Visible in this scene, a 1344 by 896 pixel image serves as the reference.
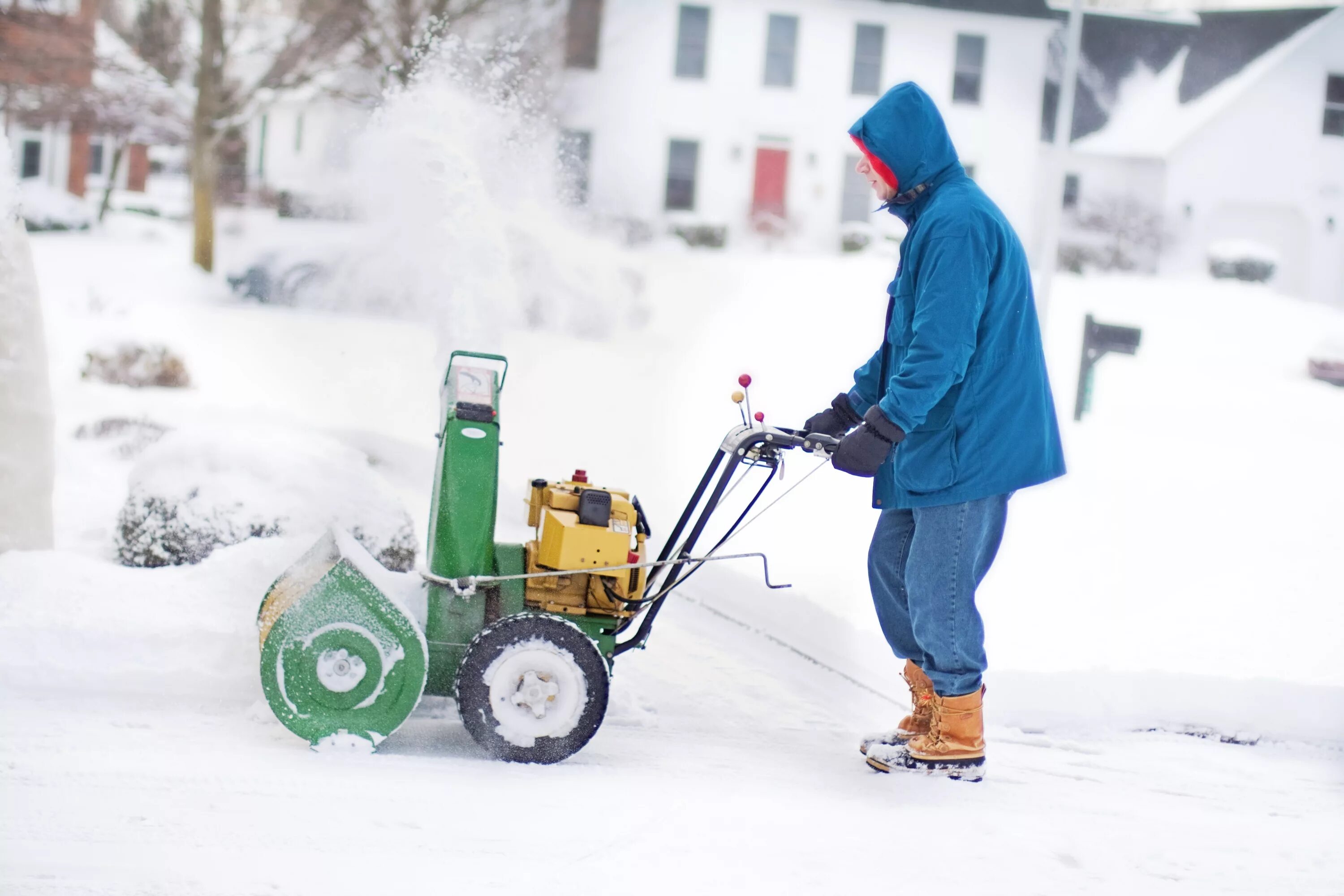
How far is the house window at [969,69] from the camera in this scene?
14.8 ft

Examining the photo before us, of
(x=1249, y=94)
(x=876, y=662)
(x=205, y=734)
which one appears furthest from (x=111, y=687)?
(x=1249, y=94)

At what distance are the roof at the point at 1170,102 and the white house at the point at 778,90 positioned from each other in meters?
0.31

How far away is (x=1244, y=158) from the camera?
449 centimetres

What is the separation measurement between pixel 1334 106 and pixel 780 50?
2076 millimetres

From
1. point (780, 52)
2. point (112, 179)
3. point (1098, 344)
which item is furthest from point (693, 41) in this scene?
point (112, 179)

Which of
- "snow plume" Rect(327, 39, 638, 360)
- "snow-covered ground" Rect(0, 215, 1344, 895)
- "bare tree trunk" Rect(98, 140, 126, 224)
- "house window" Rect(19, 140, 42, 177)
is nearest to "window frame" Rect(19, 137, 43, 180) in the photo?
"house window" Rect(19, 140, 42, 177)

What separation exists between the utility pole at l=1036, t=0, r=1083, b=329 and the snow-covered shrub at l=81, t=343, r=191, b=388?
12.7 ft

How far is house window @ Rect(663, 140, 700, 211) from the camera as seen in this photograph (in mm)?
4605

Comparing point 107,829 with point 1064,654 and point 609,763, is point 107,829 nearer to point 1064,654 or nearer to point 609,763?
point 609,763

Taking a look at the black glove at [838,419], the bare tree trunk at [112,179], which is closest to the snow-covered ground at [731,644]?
the bare tree trunk at [112,179]

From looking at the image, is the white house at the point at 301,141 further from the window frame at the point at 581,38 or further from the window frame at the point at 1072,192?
the window frame at the point at 1072,192

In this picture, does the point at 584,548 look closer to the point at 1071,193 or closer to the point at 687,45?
the point at 687,45

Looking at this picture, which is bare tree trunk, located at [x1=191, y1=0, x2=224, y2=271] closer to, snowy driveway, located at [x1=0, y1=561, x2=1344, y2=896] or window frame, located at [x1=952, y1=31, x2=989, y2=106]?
snowy driveway, located at [x1=0, y1=561, x2=1344, y2=896]

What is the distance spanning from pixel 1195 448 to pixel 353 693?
11.3ft
